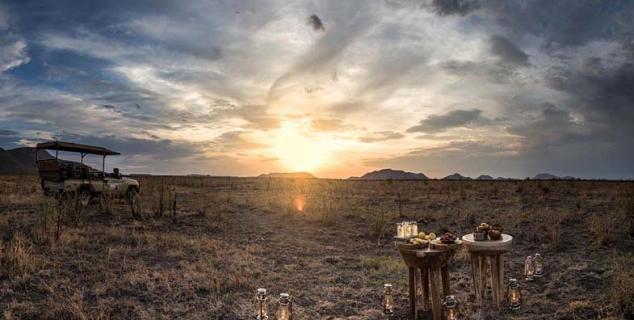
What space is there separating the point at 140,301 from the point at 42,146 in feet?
42.6

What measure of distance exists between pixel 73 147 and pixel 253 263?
40.5 feet

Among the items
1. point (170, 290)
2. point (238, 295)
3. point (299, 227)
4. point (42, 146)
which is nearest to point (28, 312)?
point (170, 290)

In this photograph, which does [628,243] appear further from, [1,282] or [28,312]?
[1,282]

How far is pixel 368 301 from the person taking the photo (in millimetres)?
7051

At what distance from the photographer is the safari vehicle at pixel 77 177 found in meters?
16.1

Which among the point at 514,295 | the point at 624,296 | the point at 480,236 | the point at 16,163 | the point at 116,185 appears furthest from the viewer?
the point at 16,163

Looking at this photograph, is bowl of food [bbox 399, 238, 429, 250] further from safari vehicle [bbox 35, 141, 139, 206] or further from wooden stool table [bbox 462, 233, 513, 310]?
safari vehicle [bbox 35, 141, 139, 206]

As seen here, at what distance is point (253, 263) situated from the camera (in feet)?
30.7

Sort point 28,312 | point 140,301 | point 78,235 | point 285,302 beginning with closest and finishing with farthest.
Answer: point 285,302 → point 28,312 → point 140,301 → point 78,235

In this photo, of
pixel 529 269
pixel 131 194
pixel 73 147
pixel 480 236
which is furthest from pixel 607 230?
pixel 73 147

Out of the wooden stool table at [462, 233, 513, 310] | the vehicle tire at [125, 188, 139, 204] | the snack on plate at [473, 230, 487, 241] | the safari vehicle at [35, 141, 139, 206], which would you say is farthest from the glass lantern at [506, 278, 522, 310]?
the vehicle tire at [125, 188, 139, 204]

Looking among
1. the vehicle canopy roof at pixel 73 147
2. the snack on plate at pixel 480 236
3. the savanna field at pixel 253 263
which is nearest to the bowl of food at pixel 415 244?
the snack on plate at pixel 480 236

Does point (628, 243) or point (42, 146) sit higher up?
point (42, 146)

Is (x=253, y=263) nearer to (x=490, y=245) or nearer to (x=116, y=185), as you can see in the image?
(x=490, y=245)
